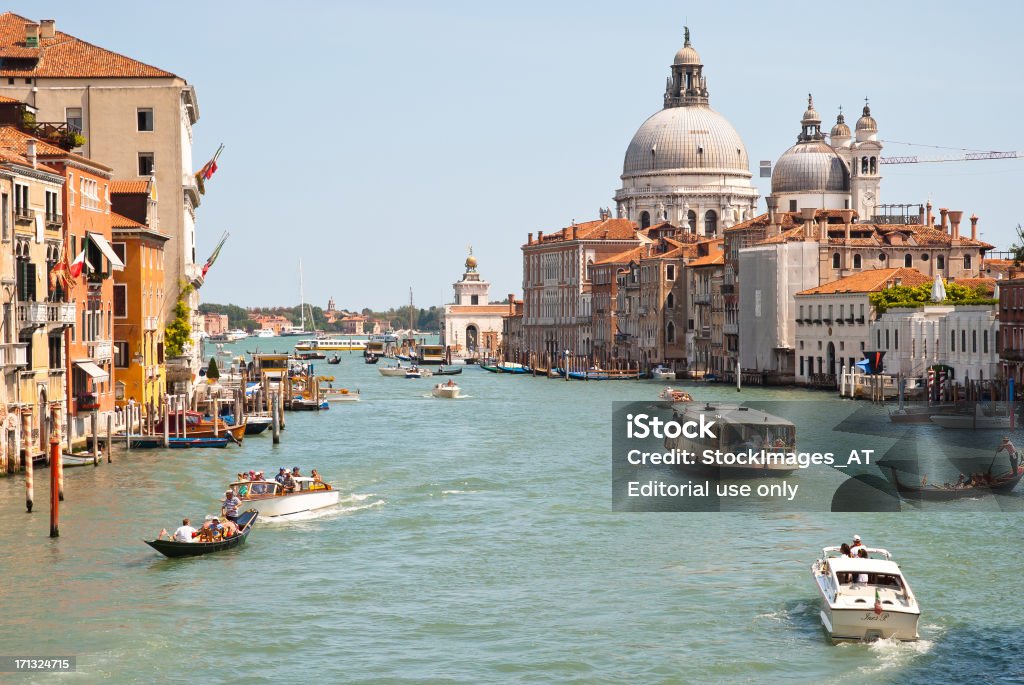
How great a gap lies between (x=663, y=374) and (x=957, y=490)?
60.5 meters

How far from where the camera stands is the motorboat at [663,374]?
8969cm

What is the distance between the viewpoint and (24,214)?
32.8 m

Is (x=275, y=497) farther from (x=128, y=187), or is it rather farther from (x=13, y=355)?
(x=128, y=187)

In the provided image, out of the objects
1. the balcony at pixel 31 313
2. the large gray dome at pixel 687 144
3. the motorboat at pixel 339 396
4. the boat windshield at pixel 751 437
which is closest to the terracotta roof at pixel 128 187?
the balcony at pixel 31 313

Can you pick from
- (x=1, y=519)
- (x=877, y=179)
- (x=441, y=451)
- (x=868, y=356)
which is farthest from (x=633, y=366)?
(x=1, y=519)

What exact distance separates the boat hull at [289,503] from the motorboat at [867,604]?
35.6 feet

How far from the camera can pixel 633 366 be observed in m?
99.1

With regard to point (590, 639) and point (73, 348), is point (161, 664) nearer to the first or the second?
point (590, 639)

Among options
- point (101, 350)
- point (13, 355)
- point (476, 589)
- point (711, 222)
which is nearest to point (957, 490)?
point (476, 589)

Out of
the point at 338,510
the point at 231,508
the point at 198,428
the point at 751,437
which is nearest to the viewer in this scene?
the point at 231,508

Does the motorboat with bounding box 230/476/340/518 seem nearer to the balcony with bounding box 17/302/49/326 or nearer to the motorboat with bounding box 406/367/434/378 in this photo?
the balcony with bounding box 17/302/49/326

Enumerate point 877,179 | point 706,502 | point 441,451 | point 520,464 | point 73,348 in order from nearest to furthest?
1. point 706,502
2. point 73,348
3. point 520,464
4. point 441,451
5. point 877,179

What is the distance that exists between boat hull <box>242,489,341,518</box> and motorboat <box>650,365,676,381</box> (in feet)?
200

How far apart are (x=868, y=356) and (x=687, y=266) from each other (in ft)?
91.2
